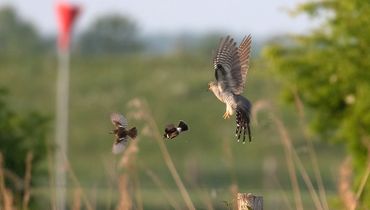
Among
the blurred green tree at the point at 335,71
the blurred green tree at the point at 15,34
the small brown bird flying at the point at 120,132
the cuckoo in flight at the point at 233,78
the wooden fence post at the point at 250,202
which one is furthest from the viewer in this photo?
the blurred green tree at the point at 15,34

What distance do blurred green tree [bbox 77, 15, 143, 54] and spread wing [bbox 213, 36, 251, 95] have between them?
108012 mm

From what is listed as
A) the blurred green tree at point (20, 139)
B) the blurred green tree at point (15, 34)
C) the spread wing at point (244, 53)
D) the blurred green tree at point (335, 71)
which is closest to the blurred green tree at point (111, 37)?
the blurred green tree at point (15, 34)

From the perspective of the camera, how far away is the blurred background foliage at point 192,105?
55.9 ft

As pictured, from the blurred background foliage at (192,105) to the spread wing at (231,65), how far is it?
0.15 meters

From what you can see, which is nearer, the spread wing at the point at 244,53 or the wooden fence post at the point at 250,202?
the spread wing at the point at 244,53

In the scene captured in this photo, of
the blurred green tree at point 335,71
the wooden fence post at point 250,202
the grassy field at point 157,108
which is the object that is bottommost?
the wooden fence post at point 250,202

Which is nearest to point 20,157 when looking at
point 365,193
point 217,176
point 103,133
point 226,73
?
point 365,193

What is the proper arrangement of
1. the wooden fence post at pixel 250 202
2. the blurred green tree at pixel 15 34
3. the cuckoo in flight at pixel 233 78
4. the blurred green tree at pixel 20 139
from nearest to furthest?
the cuckoo in flight at pixel 233 78, the wooden fence post at pixel 250 202, the blurred green tree at pixel 20 139, the blurred green tree at pixel 15 34

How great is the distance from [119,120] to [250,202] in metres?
0.75

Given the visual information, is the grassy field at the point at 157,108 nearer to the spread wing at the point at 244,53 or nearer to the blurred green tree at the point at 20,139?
the blurred green tree at the point at 20,139

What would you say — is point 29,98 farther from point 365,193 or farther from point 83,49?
point 365,193

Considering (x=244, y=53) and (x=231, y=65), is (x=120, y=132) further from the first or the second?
(x=244, y=53)

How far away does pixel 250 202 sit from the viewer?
6.27 metres

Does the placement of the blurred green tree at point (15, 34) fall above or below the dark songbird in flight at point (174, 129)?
above
